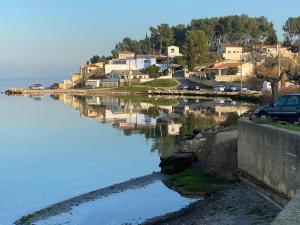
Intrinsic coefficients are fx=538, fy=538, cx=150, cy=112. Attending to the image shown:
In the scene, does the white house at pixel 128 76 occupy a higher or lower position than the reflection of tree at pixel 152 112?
higher

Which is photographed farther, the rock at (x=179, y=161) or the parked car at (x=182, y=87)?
the parked car at (x=182, y=87)

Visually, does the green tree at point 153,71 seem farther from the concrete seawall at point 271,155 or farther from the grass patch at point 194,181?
the concrete seawall at point 271,155

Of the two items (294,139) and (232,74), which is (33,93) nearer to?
(232,74)

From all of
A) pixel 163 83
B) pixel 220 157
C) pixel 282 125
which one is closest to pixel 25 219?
pixel 220 157

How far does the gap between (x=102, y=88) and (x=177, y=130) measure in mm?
98579

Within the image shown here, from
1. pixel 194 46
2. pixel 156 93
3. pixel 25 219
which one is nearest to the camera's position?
pixel 25 219

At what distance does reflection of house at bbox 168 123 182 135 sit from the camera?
5549 centimetres

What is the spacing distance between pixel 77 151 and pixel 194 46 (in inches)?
4287

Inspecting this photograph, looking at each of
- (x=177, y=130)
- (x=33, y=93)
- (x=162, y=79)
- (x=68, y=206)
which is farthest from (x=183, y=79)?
(x=68, y=206)

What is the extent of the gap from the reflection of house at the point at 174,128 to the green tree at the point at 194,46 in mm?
85127

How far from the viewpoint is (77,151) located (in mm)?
45031

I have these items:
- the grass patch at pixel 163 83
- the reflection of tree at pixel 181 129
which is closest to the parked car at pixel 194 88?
the grass patch at pixel 163 83

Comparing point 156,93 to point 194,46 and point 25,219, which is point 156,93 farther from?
point 25,219

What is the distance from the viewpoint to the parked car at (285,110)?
25.7 metres
